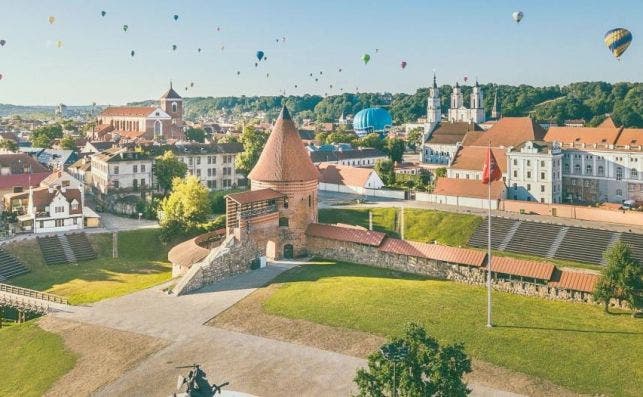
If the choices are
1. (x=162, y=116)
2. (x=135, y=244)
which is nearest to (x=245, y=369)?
(x=135, y=244)

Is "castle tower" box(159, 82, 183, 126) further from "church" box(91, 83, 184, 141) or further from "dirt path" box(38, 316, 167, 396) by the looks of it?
"dirt path" box(38, 316, 167, 396)

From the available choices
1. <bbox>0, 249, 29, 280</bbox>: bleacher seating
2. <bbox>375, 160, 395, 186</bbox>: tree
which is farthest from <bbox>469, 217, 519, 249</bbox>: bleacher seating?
<bbox>0, 249, 29, 280</bbox>: bleacher seating

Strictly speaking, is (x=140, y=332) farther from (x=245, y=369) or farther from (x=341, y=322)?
(x=341, y=322)

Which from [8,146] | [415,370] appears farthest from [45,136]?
[415,370]

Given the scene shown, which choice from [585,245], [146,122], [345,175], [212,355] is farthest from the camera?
[146,122]

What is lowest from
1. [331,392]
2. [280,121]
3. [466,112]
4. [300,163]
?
[331,392]

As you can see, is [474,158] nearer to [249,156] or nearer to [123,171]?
[249,156]
